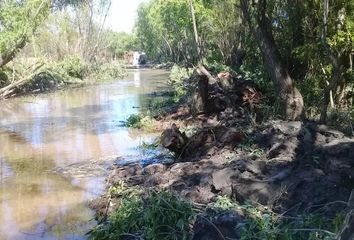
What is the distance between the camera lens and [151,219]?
6223mm

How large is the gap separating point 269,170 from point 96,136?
27.4 ft

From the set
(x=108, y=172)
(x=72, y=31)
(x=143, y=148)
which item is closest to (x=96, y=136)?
(x=143, y=148)

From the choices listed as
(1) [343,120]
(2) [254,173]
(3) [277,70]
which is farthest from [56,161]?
(1) [343,120]

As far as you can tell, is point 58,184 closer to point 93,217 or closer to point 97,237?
point 93,217

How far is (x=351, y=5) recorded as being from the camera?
10.6m

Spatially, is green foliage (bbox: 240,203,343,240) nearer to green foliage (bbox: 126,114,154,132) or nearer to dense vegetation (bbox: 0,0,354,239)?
dense vegetation (bbox: 0,0,354,239)

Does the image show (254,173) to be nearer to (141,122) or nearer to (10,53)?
(141,122)

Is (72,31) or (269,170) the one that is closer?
(269,170)

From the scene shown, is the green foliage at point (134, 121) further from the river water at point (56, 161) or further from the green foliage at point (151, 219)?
the green foliage at point (151, 219)

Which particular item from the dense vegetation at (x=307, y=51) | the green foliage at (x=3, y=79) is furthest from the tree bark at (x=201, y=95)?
the green foliage at (x=3, y=79)

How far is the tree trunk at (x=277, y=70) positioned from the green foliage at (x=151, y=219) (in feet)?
17.4

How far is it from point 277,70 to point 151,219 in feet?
20.5

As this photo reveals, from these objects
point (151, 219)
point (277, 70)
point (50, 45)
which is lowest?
point (151, 219)

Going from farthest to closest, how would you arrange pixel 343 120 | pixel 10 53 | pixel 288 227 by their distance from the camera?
pixel 10 53, pixel 343 120, pixel 288 227
